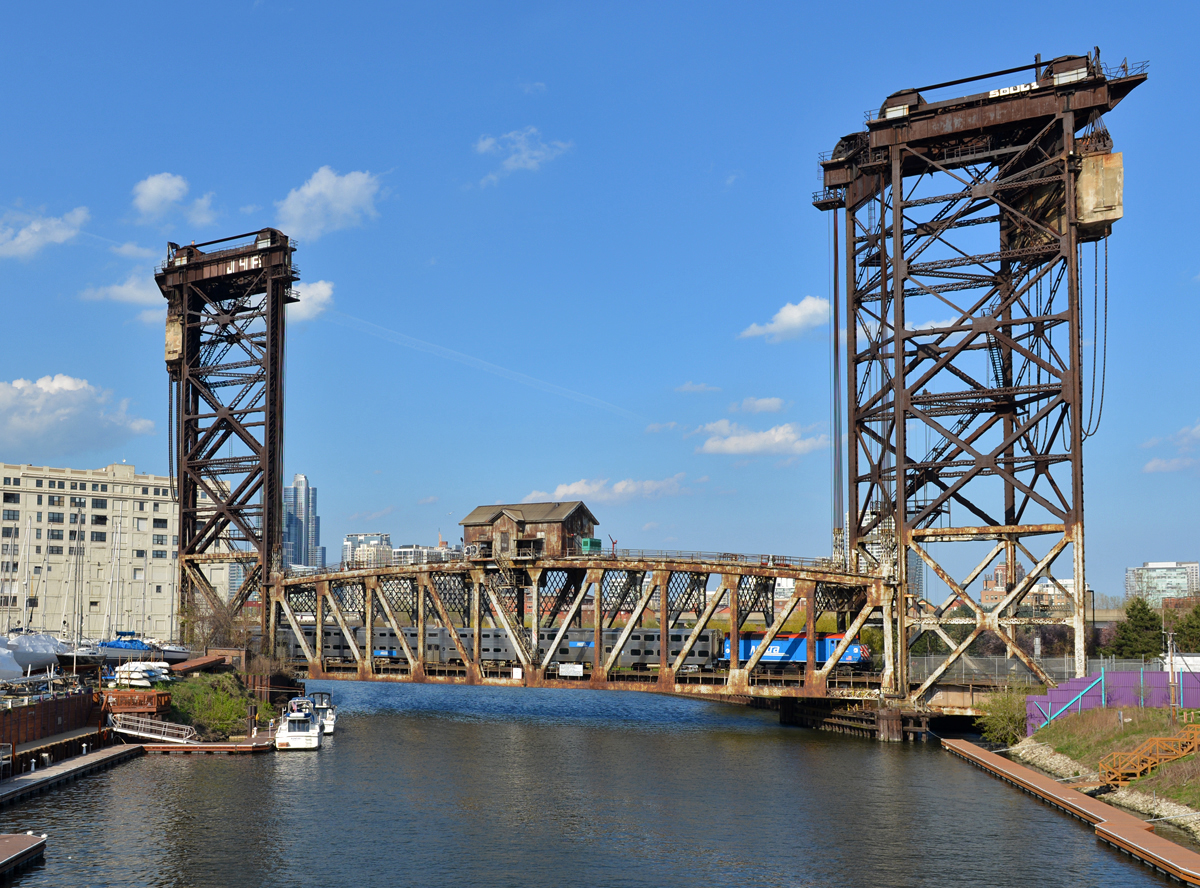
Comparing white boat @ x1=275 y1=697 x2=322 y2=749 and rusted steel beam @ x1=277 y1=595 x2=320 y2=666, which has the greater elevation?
rusted steel beam @ x1=277 y1=595 x2=320 y2=666

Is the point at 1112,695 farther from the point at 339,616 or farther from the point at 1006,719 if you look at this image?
the point at 339,616

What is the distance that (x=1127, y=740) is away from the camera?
50938 mm

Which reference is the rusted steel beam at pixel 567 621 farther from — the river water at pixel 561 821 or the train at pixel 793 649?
the train at pixel 793 649

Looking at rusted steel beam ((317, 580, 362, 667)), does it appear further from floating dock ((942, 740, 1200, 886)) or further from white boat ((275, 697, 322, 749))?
floating dock ((942, 740, 1200, 886))

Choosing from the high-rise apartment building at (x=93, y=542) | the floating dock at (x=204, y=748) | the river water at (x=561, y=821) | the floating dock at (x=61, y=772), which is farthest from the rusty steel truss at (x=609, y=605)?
the high-rise apartment building at (x=93, y=542)

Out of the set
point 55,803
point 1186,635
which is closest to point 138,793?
point 55,803

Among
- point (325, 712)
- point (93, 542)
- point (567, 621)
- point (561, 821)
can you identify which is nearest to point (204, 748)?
point (325, 712)

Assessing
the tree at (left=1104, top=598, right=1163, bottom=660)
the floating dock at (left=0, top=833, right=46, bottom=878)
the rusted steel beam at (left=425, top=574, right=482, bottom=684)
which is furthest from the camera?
the tree at (left=1104, top=598, right=1163, bottom=660)

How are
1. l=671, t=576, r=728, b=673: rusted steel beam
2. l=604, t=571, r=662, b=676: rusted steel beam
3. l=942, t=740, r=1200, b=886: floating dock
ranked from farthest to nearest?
l=604, t=571, r=662, b=676: rusted steel beam < l=671, t=576, r=728, b=673: rusted steel beam < l=942, t=740, r=1200, b=886: floating dock

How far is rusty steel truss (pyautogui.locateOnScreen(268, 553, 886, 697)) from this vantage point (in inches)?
2926

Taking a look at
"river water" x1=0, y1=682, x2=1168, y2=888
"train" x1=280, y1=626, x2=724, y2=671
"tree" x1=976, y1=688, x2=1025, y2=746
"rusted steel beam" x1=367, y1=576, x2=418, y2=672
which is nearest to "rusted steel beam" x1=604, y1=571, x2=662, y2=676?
"train" x1=280, y1=626, x2=724, y2=671

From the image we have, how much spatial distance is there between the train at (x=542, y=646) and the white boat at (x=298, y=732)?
18.8m

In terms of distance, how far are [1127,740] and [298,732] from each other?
4454 centimetres

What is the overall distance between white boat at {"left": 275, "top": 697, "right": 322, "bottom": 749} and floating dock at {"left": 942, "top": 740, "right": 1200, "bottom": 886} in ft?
124
